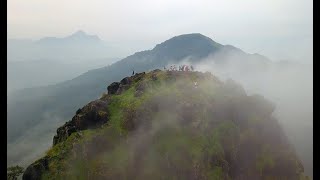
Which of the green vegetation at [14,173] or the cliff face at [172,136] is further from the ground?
the cliff face at [172,136]

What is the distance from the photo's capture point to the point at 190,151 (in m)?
157

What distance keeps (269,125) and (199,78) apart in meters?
45.0

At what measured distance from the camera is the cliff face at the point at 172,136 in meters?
151

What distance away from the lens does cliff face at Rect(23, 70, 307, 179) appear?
495ft

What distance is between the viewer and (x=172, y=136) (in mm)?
164125

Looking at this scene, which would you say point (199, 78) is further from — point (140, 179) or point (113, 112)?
point (140, 179)

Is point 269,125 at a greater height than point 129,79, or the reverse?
point 129,79

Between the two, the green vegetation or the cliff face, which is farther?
the green vegetation

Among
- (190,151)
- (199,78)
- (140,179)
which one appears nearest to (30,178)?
(140,179)

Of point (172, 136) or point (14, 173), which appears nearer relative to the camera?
point (172, 136)

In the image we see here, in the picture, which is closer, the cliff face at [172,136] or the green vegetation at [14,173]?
the cliff face at [172,136]

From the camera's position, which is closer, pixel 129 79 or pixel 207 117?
pixel 207 117

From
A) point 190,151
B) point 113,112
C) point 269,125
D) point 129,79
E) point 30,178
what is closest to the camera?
point 30,178

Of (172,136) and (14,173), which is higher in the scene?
(172,136)
